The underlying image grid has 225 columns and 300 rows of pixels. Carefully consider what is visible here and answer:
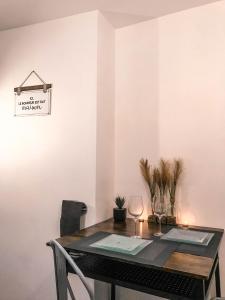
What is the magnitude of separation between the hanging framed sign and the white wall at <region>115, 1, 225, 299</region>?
0.54 m

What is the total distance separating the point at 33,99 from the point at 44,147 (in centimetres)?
39

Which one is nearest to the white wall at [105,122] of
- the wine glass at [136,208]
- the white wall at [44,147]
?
the white wall at [44,147]

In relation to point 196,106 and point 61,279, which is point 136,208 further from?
point 196,106

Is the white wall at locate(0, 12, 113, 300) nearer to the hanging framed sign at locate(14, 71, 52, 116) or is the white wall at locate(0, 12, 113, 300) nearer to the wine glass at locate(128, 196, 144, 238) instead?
the hanging framed sign at locate(14, 71, 52, 116)

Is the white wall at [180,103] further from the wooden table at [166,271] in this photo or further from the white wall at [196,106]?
Answer: the wooden table at [166,271]

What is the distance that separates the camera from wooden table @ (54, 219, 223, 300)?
1.05 m

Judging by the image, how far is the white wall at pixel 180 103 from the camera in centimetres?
170

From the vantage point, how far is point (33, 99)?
197 centimetres

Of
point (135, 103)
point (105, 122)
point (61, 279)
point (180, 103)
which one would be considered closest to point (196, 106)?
point (180, 103)

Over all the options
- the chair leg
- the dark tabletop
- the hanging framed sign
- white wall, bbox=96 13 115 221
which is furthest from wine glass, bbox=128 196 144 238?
the hanging framed sign

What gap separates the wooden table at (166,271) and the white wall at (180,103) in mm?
367

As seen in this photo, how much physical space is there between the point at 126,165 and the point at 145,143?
8.7 inches

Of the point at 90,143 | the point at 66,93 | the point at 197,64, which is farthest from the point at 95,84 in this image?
the point at 197,64

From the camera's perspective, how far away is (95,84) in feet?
5.83
